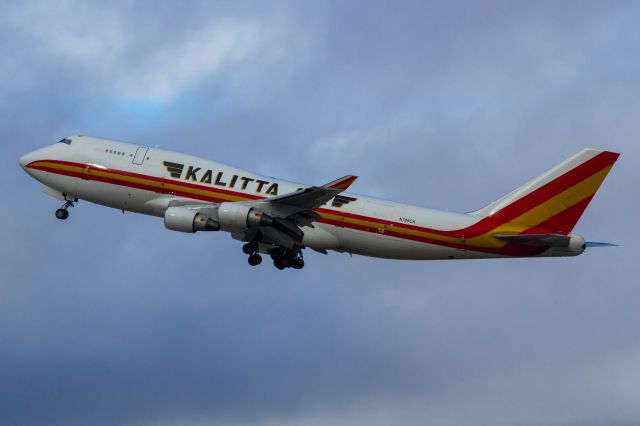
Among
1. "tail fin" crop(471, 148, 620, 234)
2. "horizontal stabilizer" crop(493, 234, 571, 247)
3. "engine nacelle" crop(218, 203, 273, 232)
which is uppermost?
"tail fin" crop(471, 148, 620, 234)

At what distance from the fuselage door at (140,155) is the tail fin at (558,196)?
17.8 metres

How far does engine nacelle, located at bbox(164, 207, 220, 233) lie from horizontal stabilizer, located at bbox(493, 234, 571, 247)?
47.5ft

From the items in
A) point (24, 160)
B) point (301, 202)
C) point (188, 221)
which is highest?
point (24, 160)

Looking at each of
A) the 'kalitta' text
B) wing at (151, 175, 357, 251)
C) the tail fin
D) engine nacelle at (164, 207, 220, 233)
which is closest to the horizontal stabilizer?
the tail fin

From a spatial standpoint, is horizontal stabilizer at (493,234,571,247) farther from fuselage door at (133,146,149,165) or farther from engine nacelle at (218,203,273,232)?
fuselage door at (133,146,149,165)

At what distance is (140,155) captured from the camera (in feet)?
177

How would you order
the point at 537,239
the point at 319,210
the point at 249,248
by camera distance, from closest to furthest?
the point at 537,239, the point at 319,210, the point at 249,248

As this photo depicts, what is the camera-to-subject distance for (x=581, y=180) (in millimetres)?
52438

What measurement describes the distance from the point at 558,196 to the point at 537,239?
3298mm

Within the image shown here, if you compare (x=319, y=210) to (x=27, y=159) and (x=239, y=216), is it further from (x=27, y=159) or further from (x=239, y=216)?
(x=27, y=159)

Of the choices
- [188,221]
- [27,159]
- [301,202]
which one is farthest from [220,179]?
[27,159]

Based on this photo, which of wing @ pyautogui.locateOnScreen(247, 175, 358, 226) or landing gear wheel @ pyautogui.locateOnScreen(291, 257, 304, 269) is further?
landing gear wheel @ pyautogui.locateOnScreen(291, 257, 304, 269)

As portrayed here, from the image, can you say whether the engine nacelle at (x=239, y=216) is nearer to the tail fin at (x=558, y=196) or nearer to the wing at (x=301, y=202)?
the wing at (x=301, y=202)

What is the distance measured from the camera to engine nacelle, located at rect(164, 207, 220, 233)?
5006 cm
